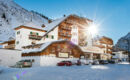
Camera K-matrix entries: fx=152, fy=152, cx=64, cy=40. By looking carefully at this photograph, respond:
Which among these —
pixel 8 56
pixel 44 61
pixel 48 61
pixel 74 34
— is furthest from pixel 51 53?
pixel 74 34

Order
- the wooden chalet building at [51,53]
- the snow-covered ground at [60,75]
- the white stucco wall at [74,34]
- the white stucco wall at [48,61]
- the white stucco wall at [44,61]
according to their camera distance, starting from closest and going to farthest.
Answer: the snow-covered ground at [60,75]
the white stucco wall at [44,61]
the white stucco wall at [48,61]
the wooden chalet building at [51,53]
the white stucco wall at [74,34]

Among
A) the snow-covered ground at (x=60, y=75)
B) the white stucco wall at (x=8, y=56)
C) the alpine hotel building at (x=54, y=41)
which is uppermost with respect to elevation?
the alpine hotel building at (x=54, y=41)

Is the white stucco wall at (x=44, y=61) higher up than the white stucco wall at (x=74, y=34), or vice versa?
the white stucco wall at (x=74, y=34)

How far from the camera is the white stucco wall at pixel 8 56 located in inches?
1237

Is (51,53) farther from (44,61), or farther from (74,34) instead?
(74,34)

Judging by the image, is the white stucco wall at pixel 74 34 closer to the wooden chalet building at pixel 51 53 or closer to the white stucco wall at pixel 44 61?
the wooden chalet building at pixel 51 53

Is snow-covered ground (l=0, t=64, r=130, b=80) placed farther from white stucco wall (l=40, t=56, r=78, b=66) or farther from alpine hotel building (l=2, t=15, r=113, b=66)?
alpine hotel building (l=2, t=15, r=113, b=66)

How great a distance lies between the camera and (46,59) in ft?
123

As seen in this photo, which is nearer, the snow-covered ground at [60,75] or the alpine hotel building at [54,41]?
the snow-covered ground at [60,75]

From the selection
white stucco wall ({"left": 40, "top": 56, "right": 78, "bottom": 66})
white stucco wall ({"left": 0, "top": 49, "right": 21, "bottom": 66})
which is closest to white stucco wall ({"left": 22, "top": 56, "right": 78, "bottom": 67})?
white stucco wall ({"left": 40, "top": 56, "right": 78, "bottom": 66})

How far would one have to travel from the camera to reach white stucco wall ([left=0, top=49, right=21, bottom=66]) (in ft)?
103

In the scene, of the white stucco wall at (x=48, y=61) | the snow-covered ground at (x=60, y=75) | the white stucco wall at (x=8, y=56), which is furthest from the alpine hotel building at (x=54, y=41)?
the snow-covered ground at (x=60, y=75)

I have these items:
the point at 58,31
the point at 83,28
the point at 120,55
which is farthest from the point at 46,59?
the point at 120,55

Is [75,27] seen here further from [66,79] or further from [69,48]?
[66,79]
